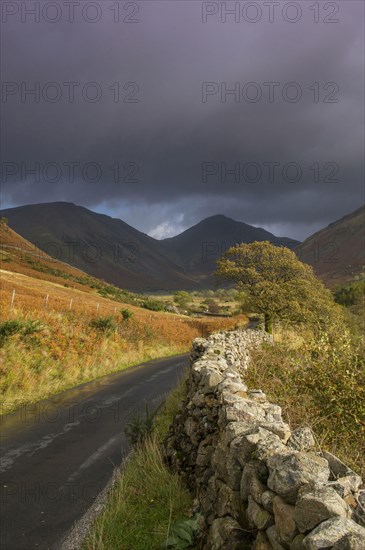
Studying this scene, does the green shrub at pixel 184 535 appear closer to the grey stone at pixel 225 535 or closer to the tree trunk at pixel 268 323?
the grey stone at pixel 225 535

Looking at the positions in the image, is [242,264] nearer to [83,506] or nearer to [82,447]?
[82,447]

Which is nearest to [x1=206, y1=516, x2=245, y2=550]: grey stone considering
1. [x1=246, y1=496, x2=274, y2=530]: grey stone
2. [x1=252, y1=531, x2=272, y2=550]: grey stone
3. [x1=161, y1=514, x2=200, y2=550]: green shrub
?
[x1=246, y1=496, x2=274, y2=530]: grey stone

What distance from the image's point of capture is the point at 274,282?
28922 millimetres

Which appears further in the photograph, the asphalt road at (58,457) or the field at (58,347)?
the field at (58,347)

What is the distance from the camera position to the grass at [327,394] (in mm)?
8312

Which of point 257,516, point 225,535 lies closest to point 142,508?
point 225,535

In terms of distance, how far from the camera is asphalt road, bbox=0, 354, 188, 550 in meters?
7.10

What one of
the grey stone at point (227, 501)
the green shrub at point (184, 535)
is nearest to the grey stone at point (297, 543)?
the grey stone at point (227, 501)

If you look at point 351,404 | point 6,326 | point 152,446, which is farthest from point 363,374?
point 6,326

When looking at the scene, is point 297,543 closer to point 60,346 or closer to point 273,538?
point 273,538

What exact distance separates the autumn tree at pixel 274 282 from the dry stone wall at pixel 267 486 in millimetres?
21918

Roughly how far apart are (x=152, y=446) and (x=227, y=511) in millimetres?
4188

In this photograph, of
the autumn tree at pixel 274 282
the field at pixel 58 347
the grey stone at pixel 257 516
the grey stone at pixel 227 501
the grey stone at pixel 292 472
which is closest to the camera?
the grey stone at pixel 292 472

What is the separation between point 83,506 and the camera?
301 inches
